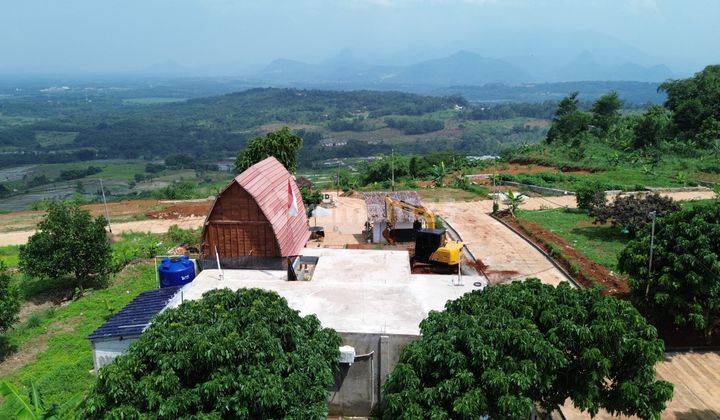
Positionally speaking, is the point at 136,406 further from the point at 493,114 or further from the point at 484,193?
the point at 493,114

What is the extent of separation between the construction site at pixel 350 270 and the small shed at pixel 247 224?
0.11ft

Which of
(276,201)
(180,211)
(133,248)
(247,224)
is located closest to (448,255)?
(276,201)

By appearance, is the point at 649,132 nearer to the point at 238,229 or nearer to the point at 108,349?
the point at 238,229

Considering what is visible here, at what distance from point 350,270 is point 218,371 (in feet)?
25.6

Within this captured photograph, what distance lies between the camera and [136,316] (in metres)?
12.7

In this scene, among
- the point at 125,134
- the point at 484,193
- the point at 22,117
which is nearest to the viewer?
the point at 484,193

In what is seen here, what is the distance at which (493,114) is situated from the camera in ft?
506

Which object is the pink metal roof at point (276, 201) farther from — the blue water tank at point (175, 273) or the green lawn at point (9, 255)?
the green lawn at point (9, 255)

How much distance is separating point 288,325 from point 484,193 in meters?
24.5

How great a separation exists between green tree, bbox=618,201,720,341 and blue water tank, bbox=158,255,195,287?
12.8 metres

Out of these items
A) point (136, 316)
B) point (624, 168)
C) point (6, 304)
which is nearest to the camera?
point (136, 316)

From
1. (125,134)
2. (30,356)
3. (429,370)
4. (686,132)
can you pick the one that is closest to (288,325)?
(429,370)

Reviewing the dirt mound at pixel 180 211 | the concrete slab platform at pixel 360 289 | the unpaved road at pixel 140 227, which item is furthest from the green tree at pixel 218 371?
the dirt mound at pixel 180 211

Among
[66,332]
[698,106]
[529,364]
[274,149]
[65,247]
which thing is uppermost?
[698,106]
